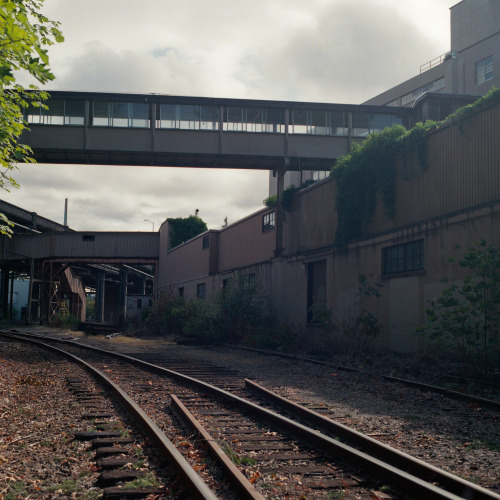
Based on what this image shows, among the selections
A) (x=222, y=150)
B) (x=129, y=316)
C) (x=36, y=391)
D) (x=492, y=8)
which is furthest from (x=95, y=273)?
(x=36, y=391)

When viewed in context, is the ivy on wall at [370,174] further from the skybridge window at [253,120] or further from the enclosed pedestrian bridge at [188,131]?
the skybridge window at [253,120]

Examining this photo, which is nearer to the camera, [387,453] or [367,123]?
[387,453]

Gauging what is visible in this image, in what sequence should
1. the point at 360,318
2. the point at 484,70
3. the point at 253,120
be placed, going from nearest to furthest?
the point at 360,318 < the point at 253,120 < the point at 484,70

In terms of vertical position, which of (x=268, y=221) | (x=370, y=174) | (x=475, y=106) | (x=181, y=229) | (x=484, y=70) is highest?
(x=484, y=70)

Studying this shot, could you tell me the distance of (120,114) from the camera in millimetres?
25344

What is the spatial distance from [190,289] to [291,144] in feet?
44.1

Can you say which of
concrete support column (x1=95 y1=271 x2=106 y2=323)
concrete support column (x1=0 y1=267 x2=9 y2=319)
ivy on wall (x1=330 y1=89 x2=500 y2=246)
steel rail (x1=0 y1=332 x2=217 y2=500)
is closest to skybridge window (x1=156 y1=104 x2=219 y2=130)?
ivy on wall (x1=330 y1=89 x2=500 y2=246)

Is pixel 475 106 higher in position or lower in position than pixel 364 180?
higher

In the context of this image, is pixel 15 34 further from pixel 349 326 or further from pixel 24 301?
pixel 24 301

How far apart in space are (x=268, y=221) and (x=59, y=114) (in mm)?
10604

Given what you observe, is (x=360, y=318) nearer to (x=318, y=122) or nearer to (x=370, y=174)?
(x=370, y=174)

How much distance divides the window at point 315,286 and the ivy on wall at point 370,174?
2.10 meters

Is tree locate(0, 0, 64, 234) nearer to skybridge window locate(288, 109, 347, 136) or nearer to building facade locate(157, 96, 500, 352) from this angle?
building facade locate(157, 96, 500, 352)

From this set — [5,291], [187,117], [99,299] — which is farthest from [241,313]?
[99,299]
